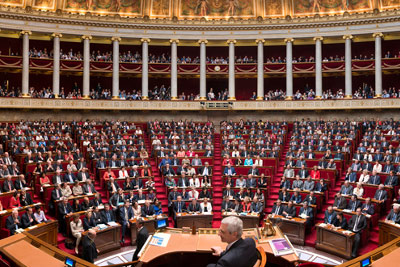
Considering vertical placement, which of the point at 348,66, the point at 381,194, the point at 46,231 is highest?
the point at 348,66

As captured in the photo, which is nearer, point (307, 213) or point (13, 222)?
point (13, 222)

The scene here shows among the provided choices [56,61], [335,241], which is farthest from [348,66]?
[56,61]

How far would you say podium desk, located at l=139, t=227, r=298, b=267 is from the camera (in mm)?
7205

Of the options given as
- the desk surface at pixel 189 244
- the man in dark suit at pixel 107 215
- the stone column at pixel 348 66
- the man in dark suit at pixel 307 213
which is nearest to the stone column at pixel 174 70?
the stone column at pixel 348 66

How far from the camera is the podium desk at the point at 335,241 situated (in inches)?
395

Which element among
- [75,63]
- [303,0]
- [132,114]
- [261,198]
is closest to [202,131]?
[132,114]

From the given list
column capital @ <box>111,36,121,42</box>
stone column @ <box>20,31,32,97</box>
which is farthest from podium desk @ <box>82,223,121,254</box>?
column capital @ <box>111,36,121,42</box>

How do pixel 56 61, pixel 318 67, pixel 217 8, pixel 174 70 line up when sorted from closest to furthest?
pixel 56 61 → pixel 318 67 → pixel 174 70 → pixel 217 8

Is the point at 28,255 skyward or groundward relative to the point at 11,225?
skyward

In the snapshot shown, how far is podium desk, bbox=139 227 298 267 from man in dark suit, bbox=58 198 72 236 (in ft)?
15.4

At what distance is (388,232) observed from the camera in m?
9.96

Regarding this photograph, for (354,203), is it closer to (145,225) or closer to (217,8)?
(145,225)

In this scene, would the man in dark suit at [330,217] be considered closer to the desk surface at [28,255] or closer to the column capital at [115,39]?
the desk surface at [28,255]

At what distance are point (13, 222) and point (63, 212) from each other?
1.73 meters
